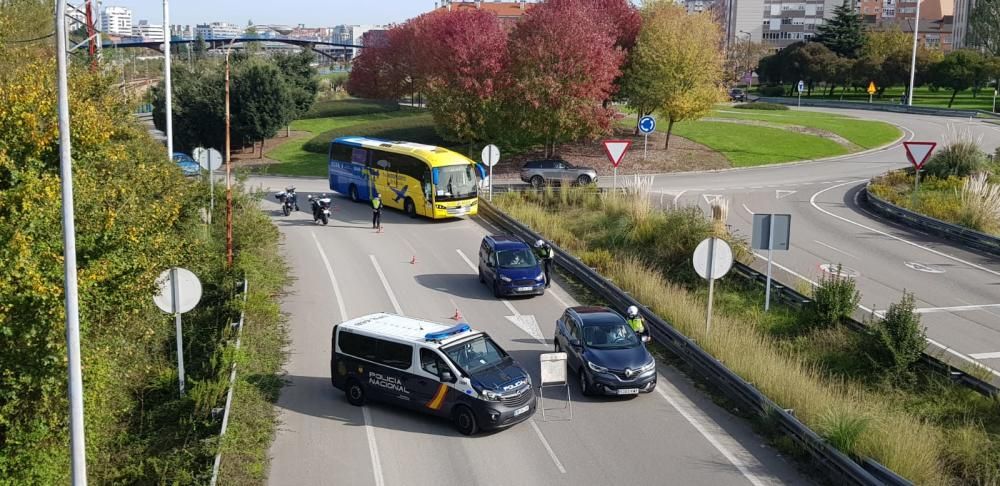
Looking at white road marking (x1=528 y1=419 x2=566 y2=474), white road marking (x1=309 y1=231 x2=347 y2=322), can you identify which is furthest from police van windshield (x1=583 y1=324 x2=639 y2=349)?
white road marking (x1=309 y1=231 x2=347 y2=322)

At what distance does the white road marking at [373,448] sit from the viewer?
13.3 metres

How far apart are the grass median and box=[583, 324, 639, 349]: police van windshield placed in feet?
6.22

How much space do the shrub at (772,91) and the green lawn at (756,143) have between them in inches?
1615

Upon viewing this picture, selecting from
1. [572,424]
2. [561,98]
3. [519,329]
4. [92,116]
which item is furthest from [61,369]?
[561,98]

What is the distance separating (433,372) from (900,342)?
938 cm

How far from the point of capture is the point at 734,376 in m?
16.2

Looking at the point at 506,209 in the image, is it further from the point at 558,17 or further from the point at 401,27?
the point at 401,27

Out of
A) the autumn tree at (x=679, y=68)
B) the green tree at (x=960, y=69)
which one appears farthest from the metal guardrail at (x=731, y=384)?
the green tree at (x=960, y=69)

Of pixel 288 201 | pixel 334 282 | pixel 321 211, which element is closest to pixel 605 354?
pixel 334 282

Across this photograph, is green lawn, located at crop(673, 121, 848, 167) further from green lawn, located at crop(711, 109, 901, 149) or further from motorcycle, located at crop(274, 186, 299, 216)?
motorcycle, located at crop(274, 186, 299, 216)

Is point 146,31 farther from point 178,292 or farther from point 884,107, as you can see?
point 178,292

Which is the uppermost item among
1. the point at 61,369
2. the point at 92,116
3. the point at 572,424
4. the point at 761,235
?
the point at 92,116

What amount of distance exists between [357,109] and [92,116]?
66824 millimetres

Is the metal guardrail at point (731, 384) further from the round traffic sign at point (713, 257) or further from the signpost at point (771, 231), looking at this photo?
the signpost at point (771, 231)
